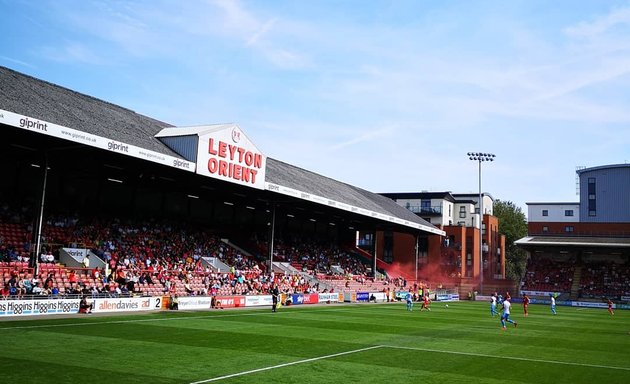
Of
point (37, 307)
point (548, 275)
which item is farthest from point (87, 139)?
point (548, 275)

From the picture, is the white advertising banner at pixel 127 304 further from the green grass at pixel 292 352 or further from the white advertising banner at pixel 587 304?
the white advertising banner at pixel 587 304

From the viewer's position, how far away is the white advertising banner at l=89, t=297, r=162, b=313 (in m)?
31.9

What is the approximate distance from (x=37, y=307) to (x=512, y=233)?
107384 millimetres

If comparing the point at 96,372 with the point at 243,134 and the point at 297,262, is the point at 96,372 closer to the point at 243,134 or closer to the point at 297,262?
the point at 243,134

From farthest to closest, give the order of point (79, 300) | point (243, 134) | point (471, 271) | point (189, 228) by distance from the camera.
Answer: point (471, 271), point (189, 228), point (243, 134), point (79, 300)

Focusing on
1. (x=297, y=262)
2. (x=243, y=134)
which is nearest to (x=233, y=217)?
(x=297, y=262)

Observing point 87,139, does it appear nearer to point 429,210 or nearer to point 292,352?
point 292,352

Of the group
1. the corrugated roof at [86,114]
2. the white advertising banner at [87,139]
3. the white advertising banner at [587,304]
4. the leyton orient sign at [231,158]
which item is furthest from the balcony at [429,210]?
the white advertising banner at [87,139]

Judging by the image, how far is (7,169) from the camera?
132 ft

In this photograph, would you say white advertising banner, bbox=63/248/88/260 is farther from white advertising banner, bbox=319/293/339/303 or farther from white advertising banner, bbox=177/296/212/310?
white advertising banner, bbox=319/293/339/303

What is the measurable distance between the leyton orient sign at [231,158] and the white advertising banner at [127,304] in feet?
29.7

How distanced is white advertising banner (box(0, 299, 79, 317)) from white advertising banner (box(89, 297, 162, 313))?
3.83ft

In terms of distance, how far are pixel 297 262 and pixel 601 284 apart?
39.8 m

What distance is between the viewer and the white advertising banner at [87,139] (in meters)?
27.4
